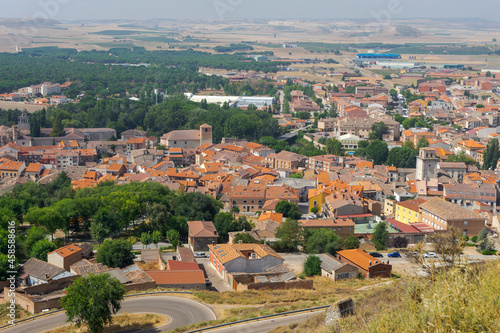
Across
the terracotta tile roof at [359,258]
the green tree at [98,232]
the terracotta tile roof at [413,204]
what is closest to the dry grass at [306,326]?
the terracotta tile roof at [359,258]

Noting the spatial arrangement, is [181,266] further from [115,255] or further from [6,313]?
[6,313]

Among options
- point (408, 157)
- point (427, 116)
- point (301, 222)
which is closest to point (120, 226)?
point (301, 222)

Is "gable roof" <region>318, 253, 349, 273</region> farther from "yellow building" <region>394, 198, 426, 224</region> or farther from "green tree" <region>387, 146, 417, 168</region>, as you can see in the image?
"green tree" <region>387, 146, 417, 168</region>

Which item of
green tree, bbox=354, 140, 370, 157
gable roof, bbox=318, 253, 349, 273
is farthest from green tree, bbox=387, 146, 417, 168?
gable roof, bbox=318, 253, 349, 273

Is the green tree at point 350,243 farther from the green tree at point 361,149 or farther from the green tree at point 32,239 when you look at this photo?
the green tree at point 361,149

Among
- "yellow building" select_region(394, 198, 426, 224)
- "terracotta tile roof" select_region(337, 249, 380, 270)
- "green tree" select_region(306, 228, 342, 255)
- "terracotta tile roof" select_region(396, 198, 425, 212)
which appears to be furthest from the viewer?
"terracotta tile roof" select_region(396, 198, 425, 212)

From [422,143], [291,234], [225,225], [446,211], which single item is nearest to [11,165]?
[225,225]

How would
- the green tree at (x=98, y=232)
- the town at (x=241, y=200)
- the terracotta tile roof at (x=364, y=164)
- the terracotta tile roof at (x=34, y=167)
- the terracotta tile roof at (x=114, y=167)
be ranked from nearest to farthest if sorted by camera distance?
the town at (x=241, y=200), the green tree at (x=98, y=232), the terracotta tile roof at (x=114, y=167), the terracotta tile roof at (x=34, y=167), the terracotta tile roof at (x=364, y=164)
